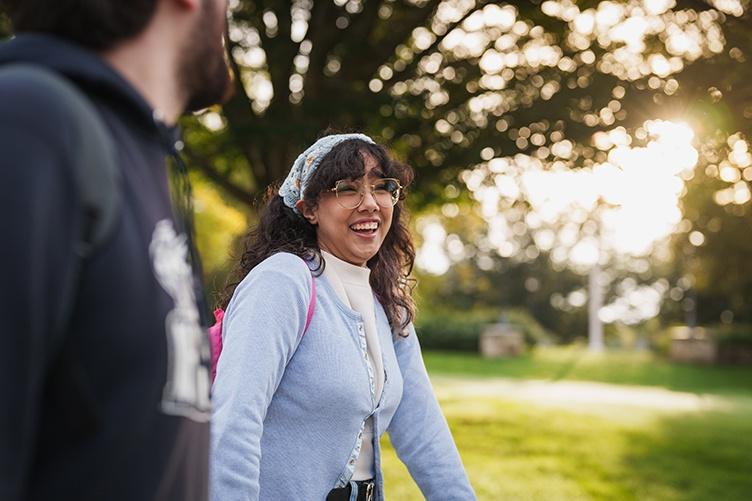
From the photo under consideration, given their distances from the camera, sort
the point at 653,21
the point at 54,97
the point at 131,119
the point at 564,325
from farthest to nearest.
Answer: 1. the point at 564,325
2. the point at 653,21
3. the point at 131,119
4. the point at 54,97

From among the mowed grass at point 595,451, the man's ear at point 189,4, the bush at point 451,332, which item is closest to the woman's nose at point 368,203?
the mowed grass at point 595,451

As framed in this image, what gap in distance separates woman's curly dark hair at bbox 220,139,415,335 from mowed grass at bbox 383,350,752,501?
475 mm

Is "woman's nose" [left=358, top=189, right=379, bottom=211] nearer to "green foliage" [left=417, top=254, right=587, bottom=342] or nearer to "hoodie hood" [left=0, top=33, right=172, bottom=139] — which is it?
"hoodie hood" [left=0, top=33, right=172, bottom=139]

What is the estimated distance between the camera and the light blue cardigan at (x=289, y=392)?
2324 millimetres

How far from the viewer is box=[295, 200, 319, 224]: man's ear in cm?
317

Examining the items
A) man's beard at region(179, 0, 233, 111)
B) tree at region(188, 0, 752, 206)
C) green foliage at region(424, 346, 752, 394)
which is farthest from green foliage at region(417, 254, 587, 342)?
man's beard at region(179, 0, 233, 111)

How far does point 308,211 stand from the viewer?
3.18 metres

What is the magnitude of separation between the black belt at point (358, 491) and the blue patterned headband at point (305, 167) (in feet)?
3.07

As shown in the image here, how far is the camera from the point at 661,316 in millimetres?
72875

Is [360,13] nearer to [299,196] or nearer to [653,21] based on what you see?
[653,21]

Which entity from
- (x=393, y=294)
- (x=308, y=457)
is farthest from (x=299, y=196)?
(x=308, y=457)

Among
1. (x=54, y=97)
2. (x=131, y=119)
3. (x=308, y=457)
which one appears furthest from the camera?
(x=308, y=457)

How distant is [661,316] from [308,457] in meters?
73.7

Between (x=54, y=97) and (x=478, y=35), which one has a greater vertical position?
(x=478, y=35)
